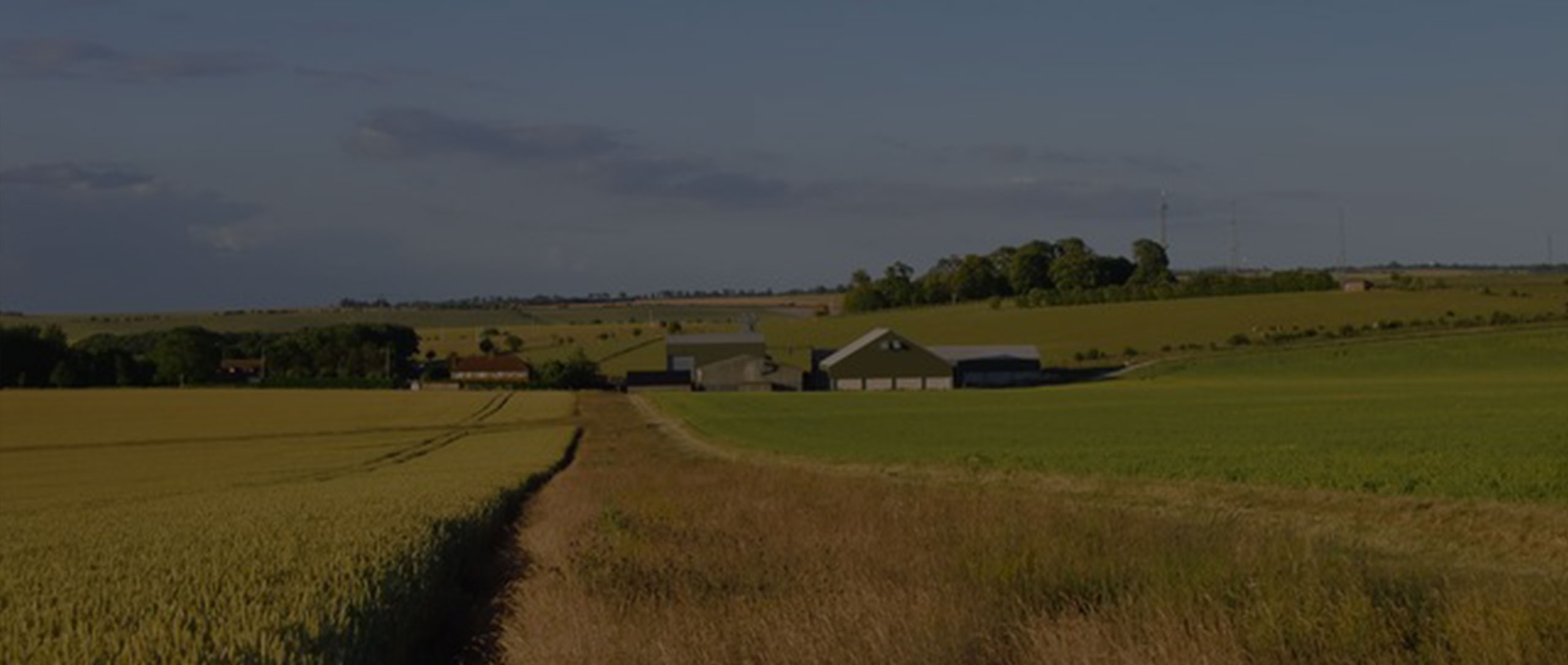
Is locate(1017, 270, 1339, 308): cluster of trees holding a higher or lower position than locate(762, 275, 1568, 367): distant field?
higher

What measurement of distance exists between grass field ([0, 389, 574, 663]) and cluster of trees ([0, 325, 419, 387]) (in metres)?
75.2

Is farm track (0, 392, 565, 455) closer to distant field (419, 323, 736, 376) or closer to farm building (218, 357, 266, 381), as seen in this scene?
distant field (419, 323, 736, 376)

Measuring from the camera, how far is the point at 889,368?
357 ft

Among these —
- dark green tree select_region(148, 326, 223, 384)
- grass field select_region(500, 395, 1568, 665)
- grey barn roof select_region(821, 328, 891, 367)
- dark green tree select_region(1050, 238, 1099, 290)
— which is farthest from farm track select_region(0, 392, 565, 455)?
dark green tree select_region(1050, 238, 1099, 290)

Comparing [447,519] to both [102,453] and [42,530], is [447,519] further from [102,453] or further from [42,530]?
[102,453]

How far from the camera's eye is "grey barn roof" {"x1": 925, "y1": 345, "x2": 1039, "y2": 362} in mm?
110875

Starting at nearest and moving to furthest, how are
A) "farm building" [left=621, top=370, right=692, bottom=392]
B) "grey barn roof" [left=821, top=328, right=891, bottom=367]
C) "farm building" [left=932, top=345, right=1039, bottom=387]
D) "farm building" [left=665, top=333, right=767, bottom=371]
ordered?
"farm building" [left=932, top=345, right=1039, bottom=387]
"grey barn roof" [left=821, top=328, right=891, bottom=367]
"farm building" [left=621, top=370, right=692, bottom=392]
"farm building" [left=665, top=333, right=767, bottom=371]

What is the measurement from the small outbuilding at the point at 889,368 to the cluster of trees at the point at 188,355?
138 ft

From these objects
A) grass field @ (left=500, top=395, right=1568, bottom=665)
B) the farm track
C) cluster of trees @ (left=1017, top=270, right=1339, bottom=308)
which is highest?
cluster of trees @ (left=1017, top=270, right=1339, bottom=308)

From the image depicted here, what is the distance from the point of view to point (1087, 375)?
103 metres

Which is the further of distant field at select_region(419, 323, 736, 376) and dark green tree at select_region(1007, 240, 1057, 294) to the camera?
dark green tree at select_region(1007, 240, 1057, 294)

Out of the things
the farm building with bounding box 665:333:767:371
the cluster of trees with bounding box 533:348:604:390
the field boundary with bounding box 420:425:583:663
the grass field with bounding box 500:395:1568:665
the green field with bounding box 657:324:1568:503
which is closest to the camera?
the grass field with bounding box 500:395:1568:665

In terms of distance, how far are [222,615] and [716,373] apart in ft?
355

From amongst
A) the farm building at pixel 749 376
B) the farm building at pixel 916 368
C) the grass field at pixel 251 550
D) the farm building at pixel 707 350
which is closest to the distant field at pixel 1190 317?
the farm building at pixel 707 350
